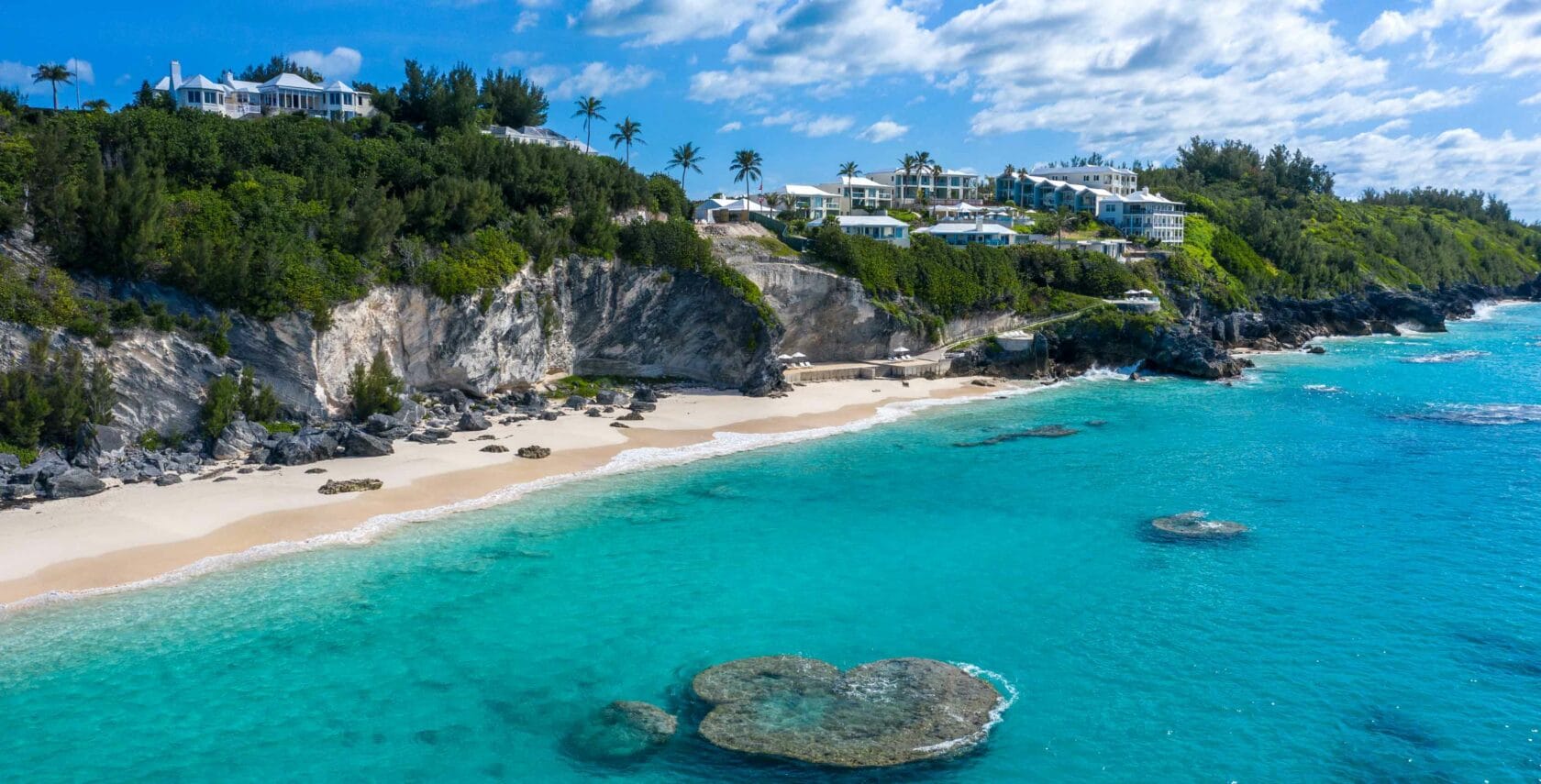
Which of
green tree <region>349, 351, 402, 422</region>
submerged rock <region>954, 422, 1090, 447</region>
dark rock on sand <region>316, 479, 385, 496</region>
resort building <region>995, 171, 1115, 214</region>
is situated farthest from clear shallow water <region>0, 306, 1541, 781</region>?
resort building <region>995, 171, 1115, 214</region>

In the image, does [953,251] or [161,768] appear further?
[953,251]

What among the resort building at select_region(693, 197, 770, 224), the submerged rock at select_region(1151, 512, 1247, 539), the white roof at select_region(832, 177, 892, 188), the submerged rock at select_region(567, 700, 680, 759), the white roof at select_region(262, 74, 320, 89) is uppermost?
the white roof at select_region(262, 74, 320, 89)

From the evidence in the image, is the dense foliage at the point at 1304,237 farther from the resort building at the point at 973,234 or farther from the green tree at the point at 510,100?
the green tree at the point at 510,100

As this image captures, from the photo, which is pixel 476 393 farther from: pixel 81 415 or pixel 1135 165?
pixel 1135 165

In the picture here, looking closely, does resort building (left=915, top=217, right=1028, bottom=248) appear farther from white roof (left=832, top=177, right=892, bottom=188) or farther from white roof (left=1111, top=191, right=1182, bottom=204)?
white roof (left=1111, top=191, right=1182, bottom=204)

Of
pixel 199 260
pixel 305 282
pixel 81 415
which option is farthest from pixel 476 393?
pixel 81 415

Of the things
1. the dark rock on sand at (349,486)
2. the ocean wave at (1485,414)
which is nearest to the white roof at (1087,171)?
the ocean wave at (1485,414)

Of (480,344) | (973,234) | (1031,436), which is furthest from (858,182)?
(480,344)
